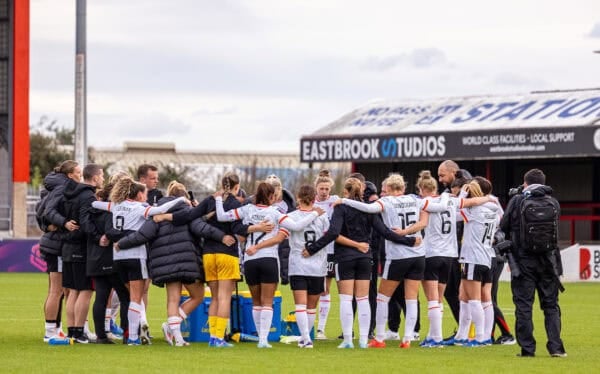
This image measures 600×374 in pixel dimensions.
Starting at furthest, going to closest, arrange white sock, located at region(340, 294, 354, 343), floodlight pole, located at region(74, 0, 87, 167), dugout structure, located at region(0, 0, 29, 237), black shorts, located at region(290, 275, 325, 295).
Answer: dugout structure, located at region(0, 0, 29, 237) < floodlight pole, located at region(74, 0, 87, 167) < black shorts, located at region(290, 275, 325, 295) < white sock, located at region(340, 294, 354, 343)

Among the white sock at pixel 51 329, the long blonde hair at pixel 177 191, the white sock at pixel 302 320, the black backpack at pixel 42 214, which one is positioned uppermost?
the long blonde hair at pixel 177 191

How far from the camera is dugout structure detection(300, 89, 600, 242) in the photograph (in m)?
39.0

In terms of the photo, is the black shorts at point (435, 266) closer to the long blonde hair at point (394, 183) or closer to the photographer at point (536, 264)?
the long blonde hair at point (394, 183)

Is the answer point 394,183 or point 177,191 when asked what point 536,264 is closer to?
point 394,183

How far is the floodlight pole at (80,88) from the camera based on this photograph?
35.3 m

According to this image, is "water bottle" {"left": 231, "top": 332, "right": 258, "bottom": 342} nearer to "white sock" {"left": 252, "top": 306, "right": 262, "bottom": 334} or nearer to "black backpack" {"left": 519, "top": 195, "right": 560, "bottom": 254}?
"white sock" {"left": 252, "top": 306, "right": 262, "bottom": 334}

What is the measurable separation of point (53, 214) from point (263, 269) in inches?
105

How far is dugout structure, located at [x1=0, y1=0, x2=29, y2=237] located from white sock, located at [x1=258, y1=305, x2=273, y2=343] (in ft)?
91.6

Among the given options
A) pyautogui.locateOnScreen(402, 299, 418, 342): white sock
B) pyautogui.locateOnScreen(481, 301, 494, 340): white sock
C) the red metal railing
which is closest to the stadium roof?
the red metal railing

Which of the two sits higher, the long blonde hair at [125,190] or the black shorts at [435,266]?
the long blonde hair at [125,190]

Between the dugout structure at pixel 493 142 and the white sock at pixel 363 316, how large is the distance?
22.0m

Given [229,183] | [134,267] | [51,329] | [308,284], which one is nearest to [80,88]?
[51,329]

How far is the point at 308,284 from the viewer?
16.7 m

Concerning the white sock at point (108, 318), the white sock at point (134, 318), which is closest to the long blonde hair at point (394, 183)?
the white sock at point (134, 318)
